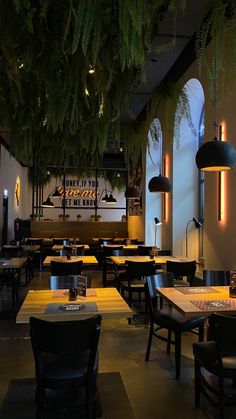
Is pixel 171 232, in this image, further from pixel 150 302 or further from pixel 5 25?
pixel 5 25

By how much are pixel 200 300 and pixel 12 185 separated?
1039 cm

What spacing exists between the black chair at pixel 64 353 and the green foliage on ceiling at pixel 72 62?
104 cm

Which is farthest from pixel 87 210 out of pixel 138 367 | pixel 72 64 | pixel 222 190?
pixel 72 64

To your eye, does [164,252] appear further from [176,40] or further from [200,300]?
[200,300]

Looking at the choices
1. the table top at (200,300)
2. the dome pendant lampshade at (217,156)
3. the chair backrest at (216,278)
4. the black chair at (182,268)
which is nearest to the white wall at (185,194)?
the black chair at (182,268)

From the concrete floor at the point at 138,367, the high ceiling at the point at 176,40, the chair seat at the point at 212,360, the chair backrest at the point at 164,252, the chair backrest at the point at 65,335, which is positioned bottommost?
the concrete floor at the point at 138,367

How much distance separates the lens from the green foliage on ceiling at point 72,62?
1.33 meters

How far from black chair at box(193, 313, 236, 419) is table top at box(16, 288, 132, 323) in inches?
24.0

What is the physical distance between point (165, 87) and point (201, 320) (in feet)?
7.13

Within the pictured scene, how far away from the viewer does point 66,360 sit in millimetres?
2410

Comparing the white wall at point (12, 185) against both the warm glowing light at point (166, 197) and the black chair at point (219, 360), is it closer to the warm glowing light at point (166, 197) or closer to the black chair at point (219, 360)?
the warm glowing light at point (166, 197)

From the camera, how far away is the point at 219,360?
2.28m

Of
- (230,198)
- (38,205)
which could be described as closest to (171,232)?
(230,198)

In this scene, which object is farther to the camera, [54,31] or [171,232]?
[171,232]
